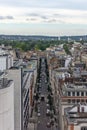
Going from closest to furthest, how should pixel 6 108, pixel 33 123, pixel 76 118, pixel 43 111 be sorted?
pixel 6 108
pixel 76 118
pixel 33 123
pixel 43 111

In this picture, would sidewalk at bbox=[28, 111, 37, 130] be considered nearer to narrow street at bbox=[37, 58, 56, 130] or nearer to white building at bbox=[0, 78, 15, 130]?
narrow street at bbox=[37, 58, 56, 130]

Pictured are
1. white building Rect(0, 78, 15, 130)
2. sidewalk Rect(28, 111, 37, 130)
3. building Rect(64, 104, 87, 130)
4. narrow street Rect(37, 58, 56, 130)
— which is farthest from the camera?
narrow street Rect(37, 58, 56, 130)

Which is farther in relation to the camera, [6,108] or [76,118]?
[76,118]

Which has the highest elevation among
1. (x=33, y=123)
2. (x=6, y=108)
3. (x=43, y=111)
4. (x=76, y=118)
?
(x=6, y=108)

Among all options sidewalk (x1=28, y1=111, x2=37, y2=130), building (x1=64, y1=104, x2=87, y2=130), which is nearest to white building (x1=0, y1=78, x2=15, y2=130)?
building (x1=64, y1=104, x2=87, y2=130)

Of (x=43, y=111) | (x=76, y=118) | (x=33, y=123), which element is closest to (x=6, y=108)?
(x=76, y=118)

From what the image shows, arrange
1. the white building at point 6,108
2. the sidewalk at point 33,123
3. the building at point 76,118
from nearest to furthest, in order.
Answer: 1. the white building at point 6,108
2. the building at point 76,118
3. the sidewalk at point 33,123

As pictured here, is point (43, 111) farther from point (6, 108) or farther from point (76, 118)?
point (6, 108)

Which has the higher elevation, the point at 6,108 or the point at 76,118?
the point at 6,108

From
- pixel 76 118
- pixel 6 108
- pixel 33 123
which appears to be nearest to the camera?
pixel 6 108

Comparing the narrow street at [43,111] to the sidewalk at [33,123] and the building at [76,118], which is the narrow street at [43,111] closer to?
the sidewalk at [33,123]

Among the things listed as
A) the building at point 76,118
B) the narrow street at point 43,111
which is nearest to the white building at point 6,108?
the building at point 76,118
